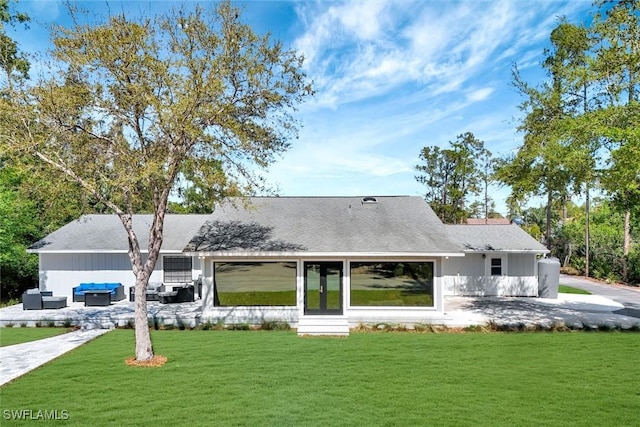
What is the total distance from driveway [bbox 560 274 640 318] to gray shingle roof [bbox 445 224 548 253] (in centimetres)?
429

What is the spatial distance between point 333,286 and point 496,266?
10.4 meters

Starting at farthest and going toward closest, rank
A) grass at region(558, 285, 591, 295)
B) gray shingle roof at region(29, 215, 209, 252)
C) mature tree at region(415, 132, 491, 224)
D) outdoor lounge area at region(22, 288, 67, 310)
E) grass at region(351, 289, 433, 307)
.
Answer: mature tree at region(415, 132, 491, 224) < grass at region(558, 285, 591, 295) < gray shingle roof at region(29, 215, 209, 252) < outdoor lounge area at region(22, 288, 67, 310) < grass at region(351, 289, 433, 307)

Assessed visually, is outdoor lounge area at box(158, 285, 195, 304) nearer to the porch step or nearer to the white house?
the white house

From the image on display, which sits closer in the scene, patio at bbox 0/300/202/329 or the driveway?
patio at bbox 0/300/202/329

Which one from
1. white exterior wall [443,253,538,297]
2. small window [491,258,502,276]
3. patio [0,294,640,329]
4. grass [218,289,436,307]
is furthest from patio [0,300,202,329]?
small window [491,258,502,276]

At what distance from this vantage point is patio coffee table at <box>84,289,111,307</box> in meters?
17.7

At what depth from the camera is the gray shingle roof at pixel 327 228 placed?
50.3 ft

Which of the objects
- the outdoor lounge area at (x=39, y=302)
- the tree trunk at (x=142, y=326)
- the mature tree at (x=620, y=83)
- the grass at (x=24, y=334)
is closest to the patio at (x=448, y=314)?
the outdoor lounge area at (x=39, y=302)

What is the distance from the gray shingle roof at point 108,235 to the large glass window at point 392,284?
9.61m

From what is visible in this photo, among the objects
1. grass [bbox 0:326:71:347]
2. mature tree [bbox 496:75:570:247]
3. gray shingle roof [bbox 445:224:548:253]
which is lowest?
grass [bbox 0:326:71:347]

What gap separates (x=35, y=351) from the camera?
Result: 11.5 m

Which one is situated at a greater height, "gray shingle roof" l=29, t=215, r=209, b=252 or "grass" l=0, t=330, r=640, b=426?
"gray shingle roof" l=29, t=215, r=209, b=252

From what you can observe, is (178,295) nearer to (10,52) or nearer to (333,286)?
(333,286)

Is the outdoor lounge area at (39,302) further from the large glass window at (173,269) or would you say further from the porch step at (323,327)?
the porch step at (323,327)
